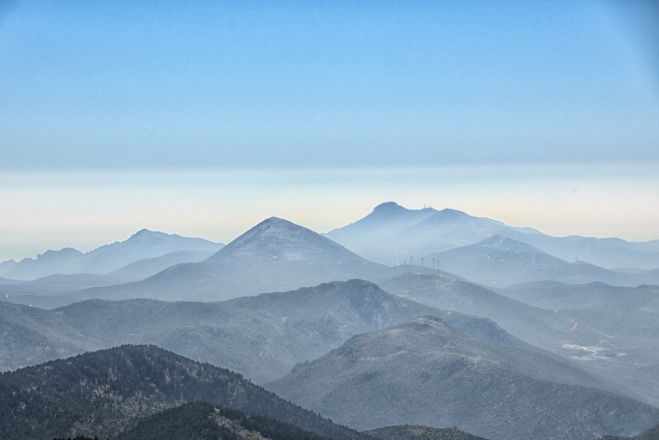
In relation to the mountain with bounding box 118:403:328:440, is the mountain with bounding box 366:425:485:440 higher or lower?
lower

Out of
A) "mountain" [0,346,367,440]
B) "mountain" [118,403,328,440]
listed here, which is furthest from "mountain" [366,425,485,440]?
"mountain" [118,403,328,440]

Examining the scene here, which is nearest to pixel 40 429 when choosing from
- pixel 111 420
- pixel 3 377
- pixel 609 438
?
pixel 111 420

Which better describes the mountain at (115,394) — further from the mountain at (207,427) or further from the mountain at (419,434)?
the mountain at (419,434)

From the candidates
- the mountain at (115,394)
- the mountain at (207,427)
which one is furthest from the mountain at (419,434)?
the mountain at (207,427)

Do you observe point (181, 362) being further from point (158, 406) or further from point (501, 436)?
point (501, 436)

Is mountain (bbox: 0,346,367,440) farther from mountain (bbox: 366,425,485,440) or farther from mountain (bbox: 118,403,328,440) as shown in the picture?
mountain (bbox: 366,425,485,440)

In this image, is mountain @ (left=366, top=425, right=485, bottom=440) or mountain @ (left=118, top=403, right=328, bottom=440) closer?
mountain @ (left=118, top=403, right=328, bottom=440)
